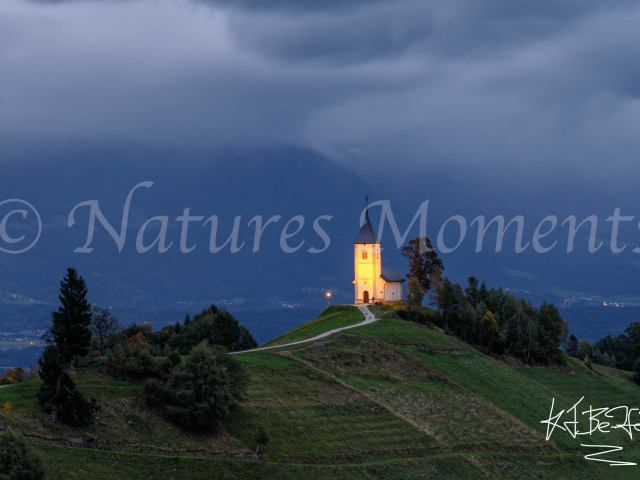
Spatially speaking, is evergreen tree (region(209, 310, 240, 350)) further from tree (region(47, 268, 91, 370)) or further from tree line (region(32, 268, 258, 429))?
tree (region(47, 268, 91, 370))

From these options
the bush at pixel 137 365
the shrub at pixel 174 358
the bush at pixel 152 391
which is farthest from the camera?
the shrub at pixel 174 358

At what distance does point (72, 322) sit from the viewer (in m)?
57.2

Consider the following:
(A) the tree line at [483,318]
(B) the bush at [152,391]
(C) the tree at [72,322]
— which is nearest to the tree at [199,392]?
(B) the bush at [152,391]

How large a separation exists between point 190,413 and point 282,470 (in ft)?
27.5

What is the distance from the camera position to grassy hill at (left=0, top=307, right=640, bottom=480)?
157 feet

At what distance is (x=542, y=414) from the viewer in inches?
3201

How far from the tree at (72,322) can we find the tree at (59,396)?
26.0 ft

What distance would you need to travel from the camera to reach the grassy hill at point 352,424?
1882 inches

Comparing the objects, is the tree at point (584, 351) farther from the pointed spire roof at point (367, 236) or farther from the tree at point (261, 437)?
the tree at point (261, 437)

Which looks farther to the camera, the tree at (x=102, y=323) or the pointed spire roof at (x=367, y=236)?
the pointed spire roof at (x=367, y=236)

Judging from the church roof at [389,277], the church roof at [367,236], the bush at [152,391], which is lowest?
the bush at [152,391]

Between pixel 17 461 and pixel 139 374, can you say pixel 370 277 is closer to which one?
pixel 139 374

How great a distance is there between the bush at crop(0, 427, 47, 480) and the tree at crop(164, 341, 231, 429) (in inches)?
606
